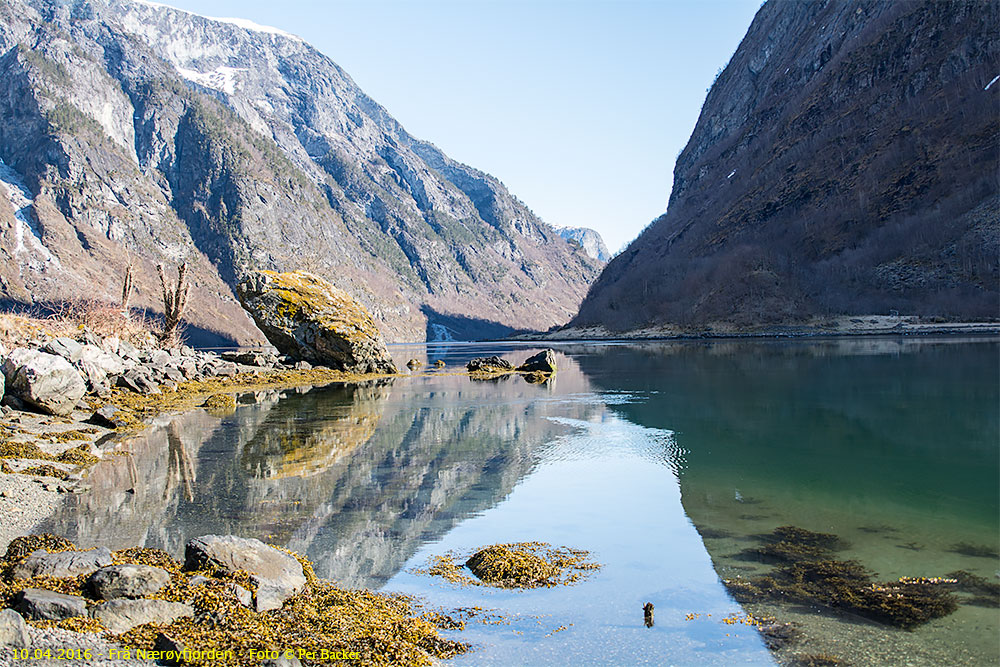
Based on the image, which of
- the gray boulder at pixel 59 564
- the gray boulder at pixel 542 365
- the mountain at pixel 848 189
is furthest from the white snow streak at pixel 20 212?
the gray boulder at pixel 59 564

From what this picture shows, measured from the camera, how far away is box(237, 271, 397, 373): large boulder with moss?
40.1 m

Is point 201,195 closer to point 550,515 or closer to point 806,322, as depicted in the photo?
point 806,322

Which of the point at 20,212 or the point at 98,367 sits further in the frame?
the point at 20,212

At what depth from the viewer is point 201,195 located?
18862 centimetres

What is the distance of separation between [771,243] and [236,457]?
4566 inches

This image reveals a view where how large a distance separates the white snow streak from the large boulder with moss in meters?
112

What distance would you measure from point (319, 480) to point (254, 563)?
17.8ft

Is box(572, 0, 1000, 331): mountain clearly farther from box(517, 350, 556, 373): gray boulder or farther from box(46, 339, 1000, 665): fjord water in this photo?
box(46, 339, 1000, 665): fjord water

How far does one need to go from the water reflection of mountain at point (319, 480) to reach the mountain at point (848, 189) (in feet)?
271

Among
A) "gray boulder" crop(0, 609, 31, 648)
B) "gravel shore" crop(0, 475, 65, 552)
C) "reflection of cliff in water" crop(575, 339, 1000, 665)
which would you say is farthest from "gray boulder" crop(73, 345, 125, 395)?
"gray boulder" crop(0, 609, 31, 648)

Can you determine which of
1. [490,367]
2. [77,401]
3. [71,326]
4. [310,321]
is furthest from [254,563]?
[490,367]

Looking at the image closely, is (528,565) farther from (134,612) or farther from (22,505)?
(22,505)

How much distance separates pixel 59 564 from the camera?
7.09m

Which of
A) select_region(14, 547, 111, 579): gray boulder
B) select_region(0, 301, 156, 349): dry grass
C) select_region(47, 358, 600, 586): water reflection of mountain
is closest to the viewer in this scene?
select_region(14, 547, 111, 579): gray boulder
